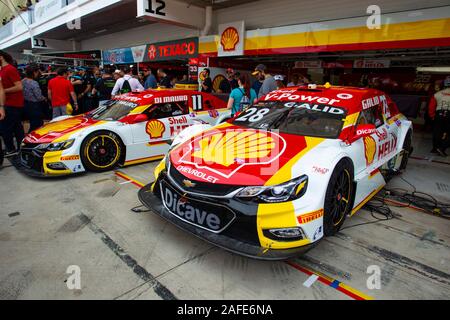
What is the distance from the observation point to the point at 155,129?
191 inches

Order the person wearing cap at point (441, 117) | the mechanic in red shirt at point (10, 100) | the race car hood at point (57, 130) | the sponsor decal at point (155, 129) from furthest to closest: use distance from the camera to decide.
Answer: the person wearing cap at point (441, 117) → the mechanic in red shirt at point (10, 100) → the sponsor decal at point (155, 129) → the race car hood at point (57, 130)

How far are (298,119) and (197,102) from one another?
287 cm

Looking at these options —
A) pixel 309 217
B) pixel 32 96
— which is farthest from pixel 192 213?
pixel 32 96

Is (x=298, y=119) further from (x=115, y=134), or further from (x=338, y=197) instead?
(x=115, y=134)

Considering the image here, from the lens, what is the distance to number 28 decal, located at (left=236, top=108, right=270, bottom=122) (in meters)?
3.31

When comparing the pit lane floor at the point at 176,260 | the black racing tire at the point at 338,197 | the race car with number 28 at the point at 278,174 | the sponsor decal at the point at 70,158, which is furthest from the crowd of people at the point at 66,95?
the pit lane floor at the point at 176,260

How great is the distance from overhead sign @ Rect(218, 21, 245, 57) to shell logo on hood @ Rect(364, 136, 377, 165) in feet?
23.5

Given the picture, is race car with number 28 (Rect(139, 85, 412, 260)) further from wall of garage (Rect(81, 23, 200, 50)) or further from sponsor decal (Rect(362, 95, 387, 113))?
wall of garage (Rect(81, 23, 200, 50))

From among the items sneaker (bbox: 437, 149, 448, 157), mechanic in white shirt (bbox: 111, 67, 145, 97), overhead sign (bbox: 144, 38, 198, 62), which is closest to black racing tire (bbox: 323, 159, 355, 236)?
sneaker (bbox: 437, 149, 448, 157)

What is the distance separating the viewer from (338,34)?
722 centimetres

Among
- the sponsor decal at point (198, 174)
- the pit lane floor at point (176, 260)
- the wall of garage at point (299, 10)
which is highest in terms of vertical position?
the wall of garage at point (299, 10)

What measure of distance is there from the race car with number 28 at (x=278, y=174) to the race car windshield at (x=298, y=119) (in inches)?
0.4

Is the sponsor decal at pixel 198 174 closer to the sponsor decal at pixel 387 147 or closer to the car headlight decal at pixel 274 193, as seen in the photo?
the car headlight decal at pixel 274 193

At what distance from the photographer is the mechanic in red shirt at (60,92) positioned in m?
6.31
